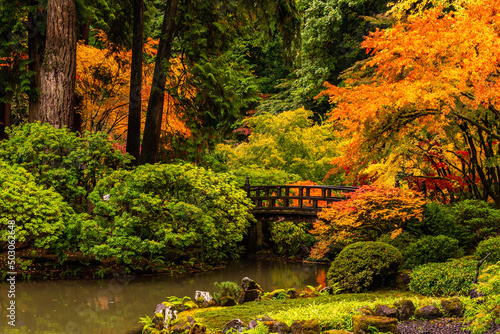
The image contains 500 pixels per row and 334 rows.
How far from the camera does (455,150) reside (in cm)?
1439

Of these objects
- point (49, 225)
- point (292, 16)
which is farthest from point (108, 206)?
point (292, 16)

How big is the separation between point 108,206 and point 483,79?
8.75m

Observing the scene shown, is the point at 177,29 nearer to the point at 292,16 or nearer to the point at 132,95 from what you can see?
the point at 132,95

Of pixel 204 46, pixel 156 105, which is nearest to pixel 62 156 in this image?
pixel 156 105

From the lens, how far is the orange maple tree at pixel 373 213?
12070 mm

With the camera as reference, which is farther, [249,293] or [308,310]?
[249,293]

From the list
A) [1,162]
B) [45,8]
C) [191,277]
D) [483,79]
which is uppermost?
[45,8]

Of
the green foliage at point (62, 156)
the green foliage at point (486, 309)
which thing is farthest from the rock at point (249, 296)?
the green foliage at point (62, 156)

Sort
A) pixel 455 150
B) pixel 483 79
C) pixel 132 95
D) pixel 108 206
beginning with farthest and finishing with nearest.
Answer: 1. pixel 132 95
2. pixel 455 150
3. pixel 108 206
4. pixel 483 79

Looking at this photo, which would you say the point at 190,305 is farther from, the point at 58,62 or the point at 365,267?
the point at 58,62

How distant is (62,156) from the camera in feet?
46.0

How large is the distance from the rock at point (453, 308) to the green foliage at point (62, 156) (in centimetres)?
943

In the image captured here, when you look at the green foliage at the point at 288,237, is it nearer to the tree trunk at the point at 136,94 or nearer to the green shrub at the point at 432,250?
the tree trunk at the point at 136,94

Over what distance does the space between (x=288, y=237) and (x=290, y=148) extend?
12.5 ft
